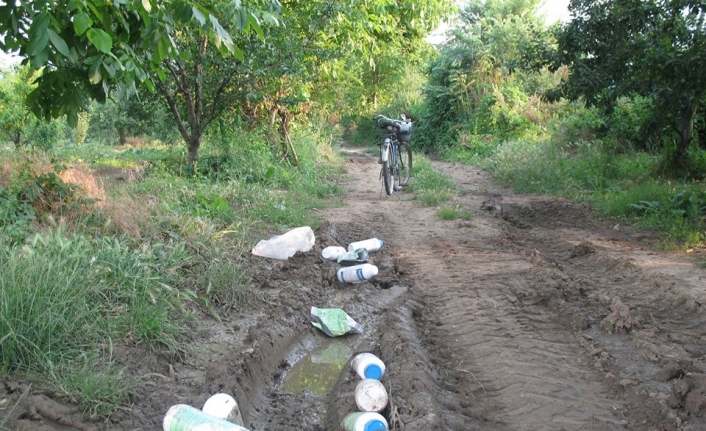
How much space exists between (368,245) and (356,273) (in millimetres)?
1070

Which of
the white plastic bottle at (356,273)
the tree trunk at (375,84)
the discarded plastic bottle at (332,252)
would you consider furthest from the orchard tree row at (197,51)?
the tree trunk at (375,84)

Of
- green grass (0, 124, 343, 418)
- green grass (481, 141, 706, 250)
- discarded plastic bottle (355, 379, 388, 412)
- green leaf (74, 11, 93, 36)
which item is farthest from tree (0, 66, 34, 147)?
discarded plastic bottle (355, 379, 388, 412)

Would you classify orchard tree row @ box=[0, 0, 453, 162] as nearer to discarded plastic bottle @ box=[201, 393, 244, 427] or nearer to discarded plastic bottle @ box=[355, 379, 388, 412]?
discarded plastic bottle @ box=[201, 393, 244, 427]

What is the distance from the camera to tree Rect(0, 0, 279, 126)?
3047 millimetres

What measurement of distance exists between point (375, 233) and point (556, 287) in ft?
9.93

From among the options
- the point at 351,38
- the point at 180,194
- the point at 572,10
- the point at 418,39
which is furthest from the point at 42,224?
the point at 418,39

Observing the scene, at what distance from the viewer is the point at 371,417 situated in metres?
3.03

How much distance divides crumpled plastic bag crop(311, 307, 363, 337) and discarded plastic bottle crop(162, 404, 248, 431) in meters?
1.84

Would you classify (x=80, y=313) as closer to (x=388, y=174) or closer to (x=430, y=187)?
(x=388, y=174)

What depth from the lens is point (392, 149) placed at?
1094 cm

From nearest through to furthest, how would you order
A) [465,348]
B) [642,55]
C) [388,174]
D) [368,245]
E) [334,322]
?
1. [465,348]
2. [334,322]
3. [368,245]
4. [642,55]
5. [388,174]

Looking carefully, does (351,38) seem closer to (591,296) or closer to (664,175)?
(664,175)

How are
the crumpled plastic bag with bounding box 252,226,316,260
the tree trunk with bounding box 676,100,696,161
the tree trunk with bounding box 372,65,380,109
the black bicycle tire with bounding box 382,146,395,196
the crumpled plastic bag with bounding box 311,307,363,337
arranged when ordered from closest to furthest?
the crumpled plastic bag with bounding box 311,307,363,337 < the crumpled plastic bag with bounding box 252,226,316,260 < the tree trunk with bounding box 676,100,696,161 < the black bicycle tire with bounding box 382,146,395,196 < the tree trunk with bounding box 372,65,380,109

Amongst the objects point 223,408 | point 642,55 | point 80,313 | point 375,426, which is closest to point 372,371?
point 375,426
